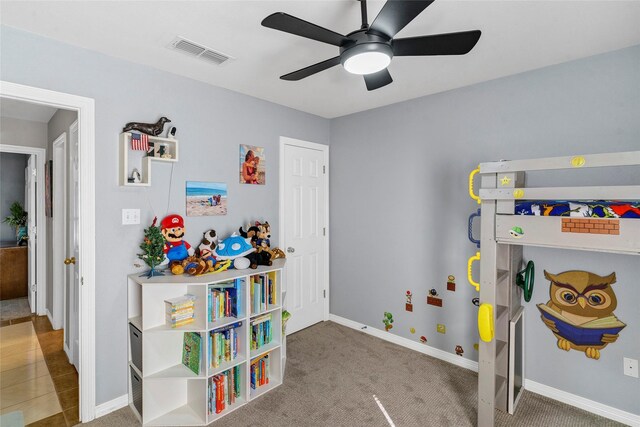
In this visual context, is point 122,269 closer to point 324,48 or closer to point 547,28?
point 324,48

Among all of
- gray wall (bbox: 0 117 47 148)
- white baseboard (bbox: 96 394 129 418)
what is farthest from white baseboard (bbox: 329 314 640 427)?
gray wall (bbox: 0 117 47 148)

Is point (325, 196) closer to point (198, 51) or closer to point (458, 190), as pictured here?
point (458, 190)

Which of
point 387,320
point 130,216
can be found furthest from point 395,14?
point 387,320

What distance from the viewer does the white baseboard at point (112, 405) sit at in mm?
2203

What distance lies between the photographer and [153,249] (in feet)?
7.43

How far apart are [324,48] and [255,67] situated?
607mm

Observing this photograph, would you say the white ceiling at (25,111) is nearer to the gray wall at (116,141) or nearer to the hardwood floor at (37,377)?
the gray wall at (116,141)

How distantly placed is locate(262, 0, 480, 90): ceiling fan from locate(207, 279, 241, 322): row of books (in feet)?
5.61

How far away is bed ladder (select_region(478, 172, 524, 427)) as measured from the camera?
6.40 feet

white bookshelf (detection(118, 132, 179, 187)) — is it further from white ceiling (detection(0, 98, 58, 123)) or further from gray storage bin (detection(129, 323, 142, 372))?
white ceiling (detection(0, 98, 58, 123))

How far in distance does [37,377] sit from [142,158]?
2114 millimetres

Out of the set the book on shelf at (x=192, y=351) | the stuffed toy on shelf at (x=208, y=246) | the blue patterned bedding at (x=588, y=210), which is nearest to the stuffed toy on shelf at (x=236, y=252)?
the stuffed toy on shelf at (x=208, y=246)

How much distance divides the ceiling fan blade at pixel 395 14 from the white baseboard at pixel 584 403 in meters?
2.77

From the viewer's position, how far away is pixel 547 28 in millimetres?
1883
